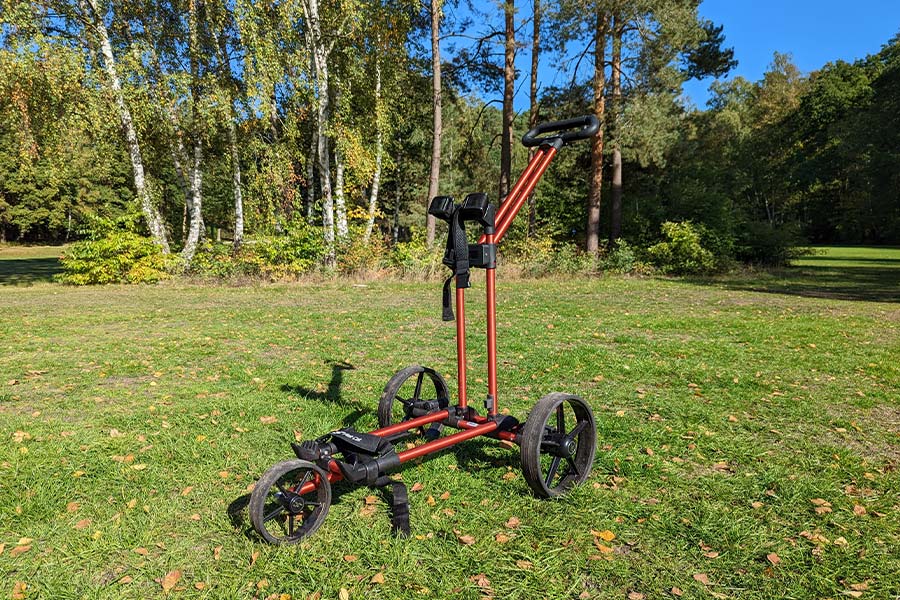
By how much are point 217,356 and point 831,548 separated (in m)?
6.70

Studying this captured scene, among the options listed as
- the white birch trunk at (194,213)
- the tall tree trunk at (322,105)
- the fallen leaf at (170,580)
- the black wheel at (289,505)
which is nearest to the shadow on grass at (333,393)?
the black wheel at (289,505)

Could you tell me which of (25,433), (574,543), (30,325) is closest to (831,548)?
(574,543)

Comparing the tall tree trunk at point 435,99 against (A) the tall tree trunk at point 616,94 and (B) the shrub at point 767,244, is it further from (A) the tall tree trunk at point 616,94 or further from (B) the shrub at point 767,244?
(B) the shrub at point 767,244

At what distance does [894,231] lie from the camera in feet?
147

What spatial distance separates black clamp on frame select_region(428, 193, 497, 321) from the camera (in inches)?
121

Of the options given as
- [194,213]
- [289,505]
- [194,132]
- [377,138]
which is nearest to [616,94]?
[377,138]

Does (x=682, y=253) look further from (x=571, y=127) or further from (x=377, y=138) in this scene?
(x=571, y=127)

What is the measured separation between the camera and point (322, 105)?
16.3 metres

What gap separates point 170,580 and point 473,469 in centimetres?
194

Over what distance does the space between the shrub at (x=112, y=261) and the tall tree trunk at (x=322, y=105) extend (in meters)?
4.93

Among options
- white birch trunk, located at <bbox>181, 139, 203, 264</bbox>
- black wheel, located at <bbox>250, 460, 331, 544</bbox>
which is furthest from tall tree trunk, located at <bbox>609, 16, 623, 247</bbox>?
black wheel, located at <bbox>250, 460, 331, 544</bbox>

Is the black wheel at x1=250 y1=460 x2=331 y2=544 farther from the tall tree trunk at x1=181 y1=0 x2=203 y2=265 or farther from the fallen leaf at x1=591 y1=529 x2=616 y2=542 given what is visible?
the tall tree trunk at x1=181 y1=0 x2=203 y2=265

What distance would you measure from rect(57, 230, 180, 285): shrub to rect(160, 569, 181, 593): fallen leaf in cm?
1525

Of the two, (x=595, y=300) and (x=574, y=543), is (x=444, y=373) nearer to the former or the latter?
(x=574, y=543)
